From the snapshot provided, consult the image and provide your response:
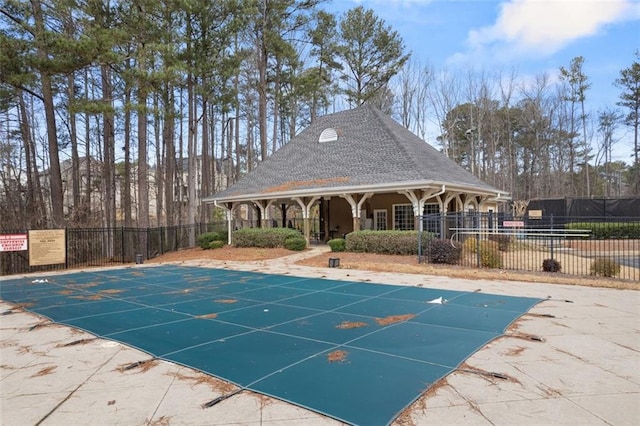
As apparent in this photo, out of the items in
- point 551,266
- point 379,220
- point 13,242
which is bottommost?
point 551,266

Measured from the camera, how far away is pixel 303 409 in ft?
10.2

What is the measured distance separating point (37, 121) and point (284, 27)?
55.4 feet

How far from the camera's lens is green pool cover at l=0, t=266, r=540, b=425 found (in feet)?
11.6

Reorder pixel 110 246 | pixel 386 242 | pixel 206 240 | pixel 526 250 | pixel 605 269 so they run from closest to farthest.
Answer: pixel 605 269 → pixel 386 242 → pixel 526 250 → pixel 110 246 → pixel 206 240

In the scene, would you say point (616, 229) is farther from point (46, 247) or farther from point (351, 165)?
point (46, 247)

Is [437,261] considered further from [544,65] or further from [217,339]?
[544,65]

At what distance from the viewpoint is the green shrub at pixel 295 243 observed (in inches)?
659

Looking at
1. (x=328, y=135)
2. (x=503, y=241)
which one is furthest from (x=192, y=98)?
(x=503, y=241)

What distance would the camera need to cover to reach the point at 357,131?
789 inches

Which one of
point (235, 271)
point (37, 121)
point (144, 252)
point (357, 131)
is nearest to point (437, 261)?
point (235, 271)

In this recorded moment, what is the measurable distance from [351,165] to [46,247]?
478 inches

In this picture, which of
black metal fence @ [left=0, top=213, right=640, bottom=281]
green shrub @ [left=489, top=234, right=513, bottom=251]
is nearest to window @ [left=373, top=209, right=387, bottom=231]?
black metal fence @ [left=0, top=213, right=640, bottom=281]

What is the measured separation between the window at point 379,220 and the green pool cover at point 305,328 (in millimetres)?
9388

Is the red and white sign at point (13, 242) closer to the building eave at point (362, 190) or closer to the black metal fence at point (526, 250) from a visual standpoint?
the building eave at point (362, 190)
